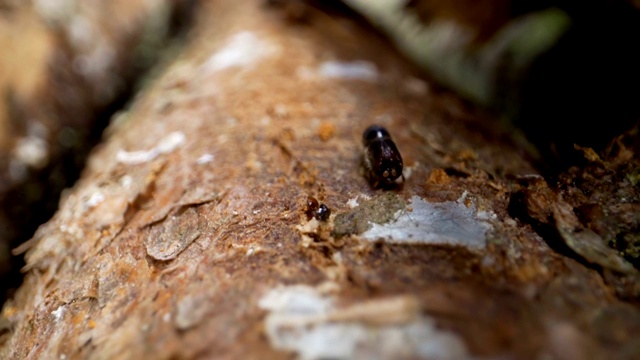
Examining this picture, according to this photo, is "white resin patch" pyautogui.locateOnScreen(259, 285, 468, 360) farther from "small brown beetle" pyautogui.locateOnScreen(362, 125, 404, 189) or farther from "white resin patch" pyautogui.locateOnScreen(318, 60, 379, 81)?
"white resin patch" pyautogui.locateOnScreen(318, 60, 379, 81)

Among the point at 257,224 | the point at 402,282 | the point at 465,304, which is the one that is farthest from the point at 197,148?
the point at 465,304

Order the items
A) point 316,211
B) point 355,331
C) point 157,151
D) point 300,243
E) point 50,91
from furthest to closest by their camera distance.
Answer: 1. point 50,91
2. point 157,151
3. point 316,211
4. point 300,243
5. point 355,331

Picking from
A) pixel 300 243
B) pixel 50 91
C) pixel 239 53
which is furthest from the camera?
pixel 50 91

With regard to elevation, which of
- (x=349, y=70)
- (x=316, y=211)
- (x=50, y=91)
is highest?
(x=316, y=211)

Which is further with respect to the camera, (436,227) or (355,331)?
(436,227)

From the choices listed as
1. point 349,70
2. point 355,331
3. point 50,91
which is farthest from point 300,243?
point 50,91

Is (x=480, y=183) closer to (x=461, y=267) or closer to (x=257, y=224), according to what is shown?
(x=461, y=267)

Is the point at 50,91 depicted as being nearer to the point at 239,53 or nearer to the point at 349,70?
the point at 239,53
